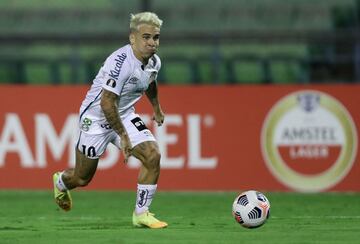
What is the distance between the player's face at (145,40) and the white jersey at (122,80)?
78 mm

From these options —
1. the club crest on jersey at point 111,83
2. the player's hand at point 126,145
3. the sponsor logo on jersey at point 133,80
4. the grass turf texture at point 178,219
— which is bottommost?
the grass turf texture at point 178,219

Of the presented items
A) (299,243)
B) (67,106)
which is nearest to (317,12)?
→ (67,106)

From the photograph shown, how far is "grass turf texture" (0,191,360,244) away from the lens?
1006cm

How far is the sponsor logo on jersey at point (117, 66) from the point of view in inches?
432

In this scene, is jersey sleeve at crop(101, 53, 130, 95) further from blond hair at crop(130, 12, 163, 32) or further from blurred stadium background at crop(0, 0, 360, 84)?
blurred stadium background at crop(0, 0, 360, 84)

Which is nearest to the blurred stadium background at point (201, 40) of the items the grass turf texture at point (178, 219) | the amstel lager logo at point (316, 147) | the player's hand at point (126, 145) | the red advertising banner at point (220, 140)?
the red advertising banner at point (220, 140)

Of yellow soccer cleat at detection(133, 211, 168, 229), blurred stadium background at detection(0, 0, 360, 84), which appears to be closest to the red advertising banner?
blurred stadium background at detection(0, 0, 360, 84)

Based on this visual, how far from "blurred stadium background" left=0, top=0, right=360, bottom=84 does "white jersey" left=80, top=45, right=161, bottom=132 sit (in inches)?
304

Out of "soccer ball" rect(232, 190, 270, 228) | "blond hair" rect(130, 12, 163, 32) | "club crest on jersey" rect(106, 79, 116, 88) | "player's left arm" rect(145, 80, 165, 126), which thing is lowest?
"soccer ball" rect(232, 190, 270, 228)

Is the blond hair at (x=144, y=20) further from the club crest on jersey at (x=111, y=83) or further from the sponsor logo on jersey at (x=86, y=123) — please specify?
the sponsor logo on jersey at (x=86, y=123)

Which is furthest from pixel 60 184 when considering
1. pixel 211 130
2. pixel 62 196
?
pixel 211 130

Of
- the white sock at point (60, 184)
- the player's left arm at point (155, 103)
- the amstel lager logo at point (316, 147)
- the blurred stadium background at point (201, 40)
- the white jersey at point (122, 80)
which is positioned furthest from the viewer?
the blurred stadium background at point (201, 40)

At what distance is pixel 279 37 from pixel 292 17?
158 inches

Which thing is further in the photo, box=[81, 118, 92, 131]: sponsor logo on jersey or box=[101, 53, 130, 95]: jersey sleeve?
box=[81, 118, 92, 131]: sponsor logo on jersey
